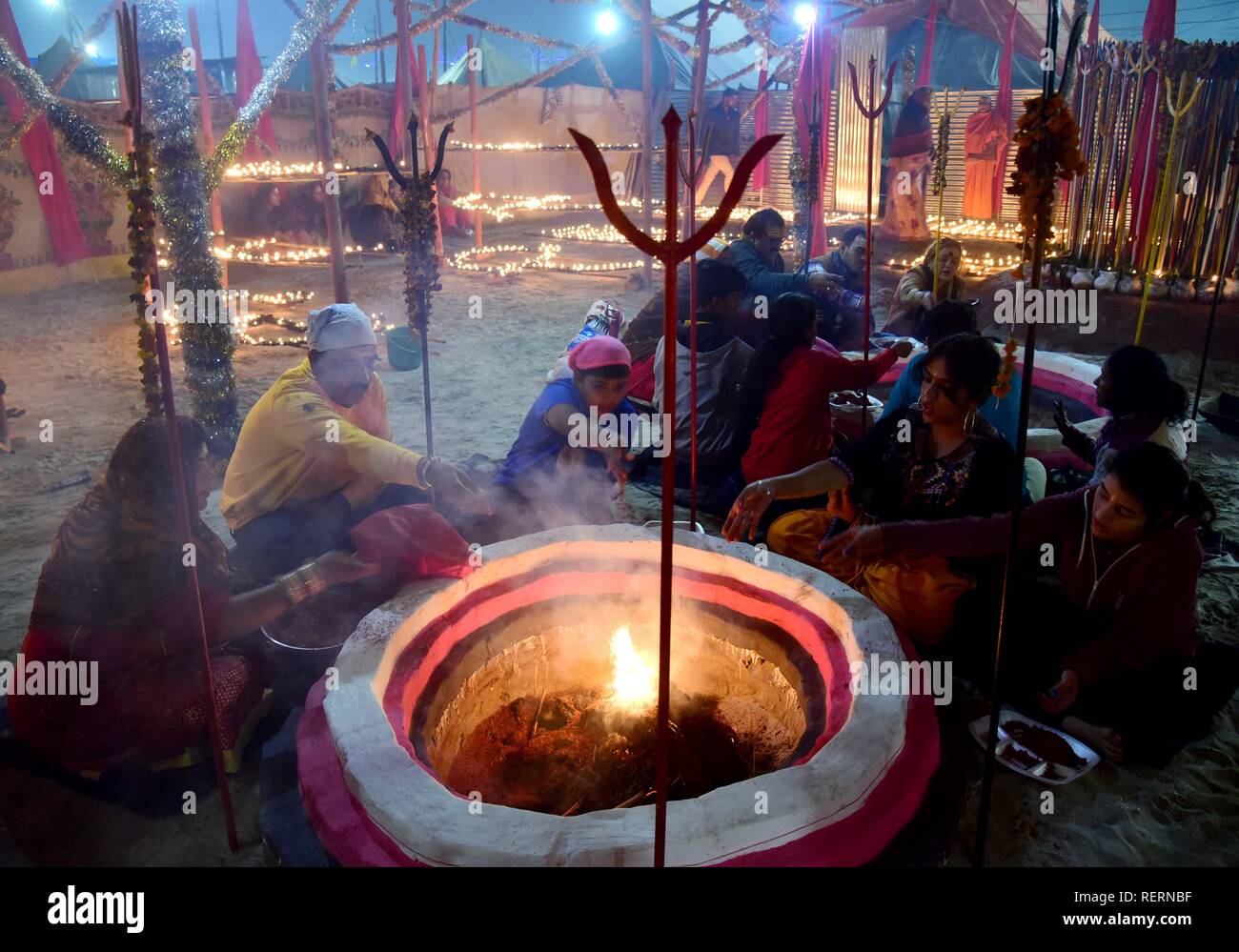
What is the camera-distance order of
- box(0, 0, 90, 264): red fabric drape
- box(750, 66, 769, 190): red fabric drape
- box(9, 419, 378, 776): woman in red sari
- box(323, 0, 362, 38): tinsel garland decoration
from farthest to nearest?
box(750, 66, 769, 190): red fabric drape, box(0, 0, 90, 264): red fabric drape, box(323, 0, 362, 38): tinsel garland decoration, box(9, 419, 378, 776): woman in red sari

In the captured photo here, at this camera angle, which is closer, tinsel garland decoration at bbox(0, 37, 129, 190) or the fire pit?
the fire pit

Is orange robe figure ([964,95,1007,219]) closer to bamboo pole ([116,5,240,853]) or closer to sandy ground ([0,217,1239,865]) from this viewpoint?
sandy ground ([0,217,1239,865])

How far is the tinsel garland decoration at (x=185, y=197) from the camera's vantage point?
17.4 ft

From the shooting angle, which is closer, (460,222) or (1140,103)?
(1140,103)

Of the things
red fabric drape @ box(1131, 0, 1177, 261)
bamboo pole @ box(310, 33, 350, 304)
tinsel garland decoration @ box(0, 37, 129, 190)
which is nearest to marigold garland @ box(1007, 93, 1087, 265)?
tinsel garland decoration @ box(0, 37, 129, 190)

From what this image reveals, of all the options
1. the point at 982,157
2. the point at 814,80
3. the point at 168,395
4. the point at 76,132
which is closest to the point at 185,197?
the point at 76,132

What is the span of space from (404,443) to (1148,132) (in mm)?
8278

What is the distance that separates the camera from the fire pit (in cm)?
218

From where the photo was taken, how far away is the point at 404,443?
6.21 meters

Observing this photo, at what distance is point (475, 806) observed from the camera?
223 centimetres

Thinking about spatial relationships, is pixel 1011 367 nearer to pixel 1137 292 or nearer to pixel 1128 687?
pixel 1128 687

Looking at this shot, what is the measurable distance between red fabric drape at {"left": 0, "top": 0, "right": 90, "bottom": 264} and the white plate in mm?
12323

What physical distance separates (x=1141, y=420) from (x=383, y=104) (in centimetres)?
1585
